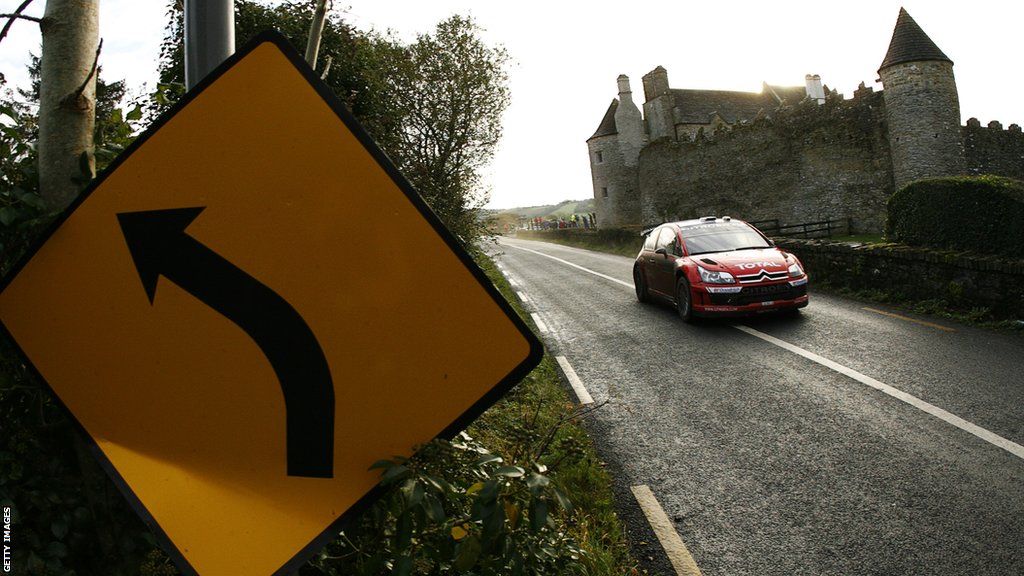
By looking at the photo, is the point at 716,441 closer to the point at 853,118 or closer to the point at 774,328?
the point at 774,328

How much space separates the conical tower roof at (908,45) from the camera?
27.9m

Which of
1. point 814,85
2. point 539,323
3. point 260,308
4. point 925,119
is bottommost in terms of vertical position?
point 539,323

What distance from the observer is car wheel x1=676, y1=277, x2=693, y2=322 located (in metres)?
9.89

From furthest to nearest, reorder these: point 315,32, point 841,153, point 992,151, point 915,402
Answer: point 841,153 < point 992,151 < point 915,402 < point 315,32

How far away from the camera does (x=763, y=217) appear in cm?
3494

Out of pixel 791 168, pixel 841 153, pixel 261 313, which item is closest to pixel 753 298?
pixel 261 313

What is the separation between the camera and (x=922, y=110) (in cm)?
2762

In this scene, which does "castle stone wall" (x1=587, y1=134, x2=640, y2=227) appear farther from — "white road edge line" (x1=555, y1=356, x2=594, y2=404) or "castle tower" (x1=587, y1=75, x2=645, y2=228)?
"white road edge line" (x1=555, y1=356, x2=594, y2=404)

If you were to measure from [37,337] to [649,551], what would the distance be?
3217mm

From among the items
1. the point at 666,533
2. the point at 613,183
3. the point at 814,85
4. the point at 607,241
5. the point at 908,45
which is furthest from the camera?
the point at 814,85

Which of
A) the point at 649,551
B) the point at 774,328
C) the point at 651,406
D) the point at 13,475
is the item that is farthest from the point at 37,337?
the point at 774,328

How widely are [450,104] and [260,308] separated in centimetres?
1325

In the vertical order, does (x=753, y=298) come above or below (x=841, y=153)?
below

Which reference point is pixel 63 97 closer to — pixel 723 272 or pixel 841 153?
pixel 723 272
